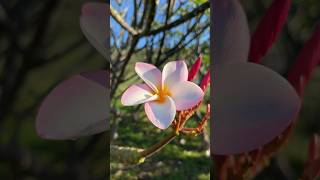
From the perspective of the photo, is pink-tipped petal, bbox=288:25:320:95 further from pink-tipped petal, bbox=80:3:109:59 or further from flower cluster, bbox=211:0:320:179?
pink-tipped petal, bbox=80:3:109:59

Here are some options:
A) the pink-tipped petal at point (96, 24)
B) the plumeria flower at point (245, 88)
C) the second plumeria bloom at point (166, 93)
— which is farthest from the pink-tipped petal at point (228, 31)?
the pink-tipped petal at point (96, 24)

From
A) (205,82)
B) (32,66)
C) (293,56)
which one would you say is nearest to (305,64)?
(293,56)


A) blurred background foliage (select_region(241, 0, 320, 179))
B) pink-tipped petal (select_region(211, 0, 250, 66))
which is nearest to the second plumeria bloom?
pink-tipped petal (select_region(211, 0, 250, 66))

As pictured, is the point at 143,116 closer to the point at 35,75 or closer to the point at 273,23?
the point at 35,75

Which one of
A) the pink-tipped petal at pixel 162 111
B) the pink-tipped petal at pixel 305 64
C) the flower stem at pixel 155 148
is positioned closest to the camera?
the pink-tipped petal at pixel 305 64

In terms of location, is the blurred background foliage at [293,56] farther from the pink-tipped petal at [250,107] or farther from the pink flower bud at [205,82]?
the pink flower bud at [205,82]

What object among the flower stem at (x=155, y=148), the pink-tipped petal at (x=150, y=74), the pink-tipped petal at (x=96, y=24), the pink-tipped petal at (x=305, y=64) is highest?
the pink-tipped petal at (x=96, y=24)

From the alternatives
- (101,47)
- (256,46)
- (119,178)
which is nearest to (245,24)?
(256,46)
